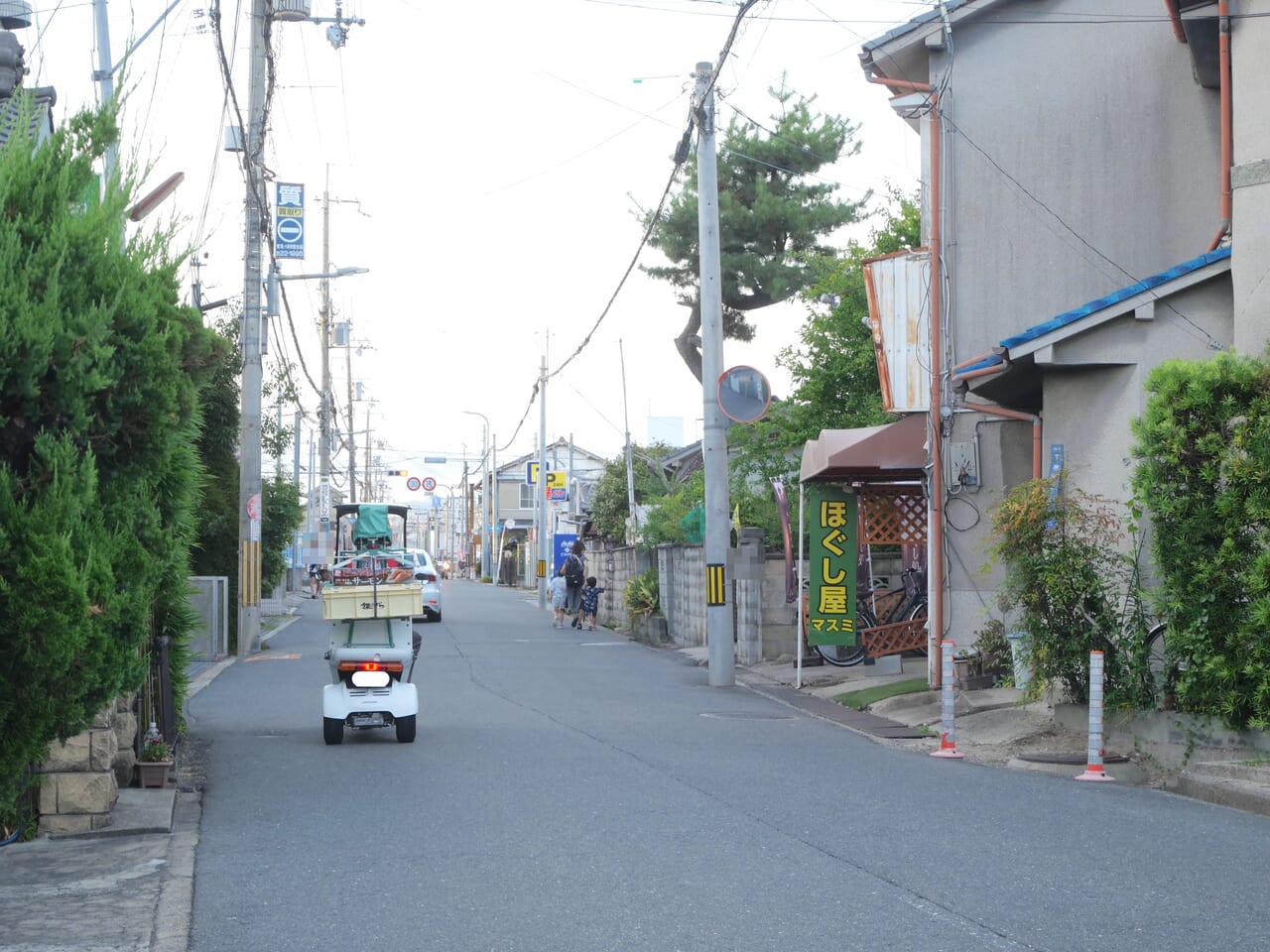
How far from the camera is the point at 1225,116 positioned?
14.0 metres

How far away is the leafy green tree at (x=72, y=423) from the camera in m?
4.88

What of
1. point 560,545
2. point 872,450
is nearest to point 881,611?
point 872,450

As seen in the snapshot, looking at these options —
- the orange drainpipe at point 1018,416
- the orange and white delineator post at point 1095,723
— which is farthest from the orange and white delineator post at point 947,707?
the orange drainpipe at point 1018,416

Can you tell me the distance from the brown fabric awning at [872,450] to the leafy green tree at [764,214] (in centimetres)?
1941

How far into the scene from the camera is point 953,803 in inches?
369

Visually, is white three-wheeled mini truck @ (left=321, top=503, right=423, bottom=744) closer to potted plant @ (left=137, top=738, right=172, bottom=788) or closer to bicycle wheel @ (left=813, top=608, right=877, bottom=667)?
potted plant @ (left=137, top=738, right=172, bottom=788)

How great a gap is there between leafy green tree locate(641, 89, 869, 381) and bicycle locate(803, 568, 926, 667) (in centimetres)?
1752

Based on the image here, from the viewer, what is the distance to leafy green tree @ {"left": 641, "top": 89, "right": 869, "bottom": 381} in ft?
119

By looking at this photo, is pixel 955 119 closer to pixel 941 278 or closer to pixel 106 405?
pixel 941 278

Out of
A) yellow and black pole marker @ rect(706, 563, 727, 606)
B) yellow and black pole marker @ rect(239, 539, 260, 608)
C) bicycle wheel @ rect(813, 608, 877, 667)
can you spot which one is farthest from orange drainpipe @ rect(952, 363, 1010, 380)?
yellow and black pole marker @ rect(239, 539, 260, 608)

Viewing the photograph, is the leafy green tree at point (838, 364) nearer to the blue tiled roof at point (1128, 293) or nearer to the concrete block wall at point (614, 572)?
the concrete block wall at point (614, 572)

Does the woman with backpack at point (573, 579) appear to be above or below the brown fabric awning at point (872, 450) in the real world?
below

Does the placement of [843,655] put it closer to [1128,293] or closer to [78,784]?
[1128,293]

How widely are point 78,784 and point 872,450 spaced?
10.5 m
